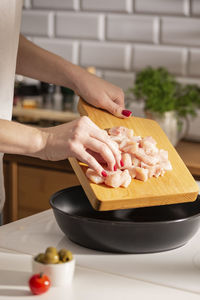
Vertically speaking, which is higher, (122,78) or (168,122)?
(122,78)

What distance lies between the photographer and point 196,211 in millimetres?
1421

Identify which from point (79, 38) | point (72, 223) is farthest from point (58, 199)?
point (79, 38)

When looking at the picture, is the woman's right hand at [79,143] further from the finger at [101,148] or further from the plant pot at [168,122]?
the plant pot at [168,122]

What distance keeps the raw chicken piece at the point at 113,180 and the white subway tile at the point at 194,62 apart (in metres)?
1.59

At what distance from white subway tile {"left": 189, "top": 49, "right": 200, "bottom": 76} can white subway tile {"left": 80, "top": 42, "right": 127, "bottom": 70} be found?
0.37m

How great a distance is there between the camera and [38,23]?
10.1ft

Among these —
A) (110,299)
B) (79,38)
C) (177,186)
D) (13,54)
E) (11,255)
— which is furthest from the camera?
(79,38)

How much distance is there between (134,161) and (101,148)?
141mm

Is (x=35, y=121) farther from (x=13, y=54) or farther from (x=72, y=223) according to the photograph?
(x=72, y=223)

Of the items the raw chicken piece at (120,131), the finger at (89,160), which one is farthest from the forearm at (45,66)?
the finger at (89,160)

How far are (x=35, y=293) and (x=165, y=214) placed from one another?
1.71ft

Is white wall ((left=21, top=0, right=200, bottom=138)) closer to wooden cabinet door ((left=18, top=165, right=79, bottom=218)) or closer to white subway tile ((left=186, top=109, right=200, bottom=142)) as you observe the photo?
white subway tile ((left=186, top=109, right=200, bottom=142))

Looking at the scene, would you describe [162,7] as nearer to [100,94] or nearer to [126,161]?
[100,94]

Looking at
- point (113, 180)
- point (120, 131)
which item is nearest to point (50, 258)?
point (113, 180)
